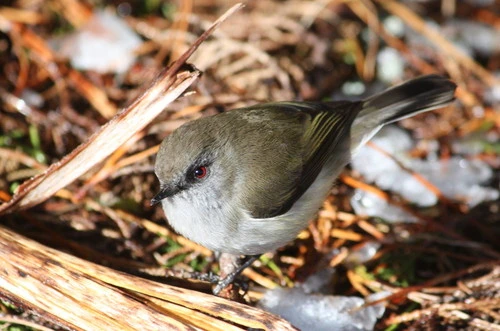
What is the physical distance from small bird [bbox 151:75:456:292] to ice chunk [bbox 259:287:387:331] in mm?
296

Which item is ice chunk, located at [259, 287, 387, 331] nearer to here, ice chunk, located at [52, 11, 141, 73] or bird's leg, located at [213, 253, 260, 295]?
bird's leg, located at [213, 253, 260, 295]

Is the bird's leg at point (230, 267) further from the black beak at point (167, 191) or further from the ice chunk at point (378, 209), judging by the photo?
the ice chunk at point (378, 209)

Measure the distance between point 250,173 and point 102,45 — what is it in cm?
217

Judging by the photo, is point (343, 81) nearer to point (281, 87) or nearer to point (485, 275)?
point (281, 87)

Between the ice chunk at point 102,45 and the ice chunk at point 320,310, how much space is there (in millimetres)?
2294

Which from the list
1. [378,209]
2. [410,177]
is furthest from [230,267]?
[410,177]

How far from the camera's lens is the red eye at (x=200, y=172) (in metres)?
2.97

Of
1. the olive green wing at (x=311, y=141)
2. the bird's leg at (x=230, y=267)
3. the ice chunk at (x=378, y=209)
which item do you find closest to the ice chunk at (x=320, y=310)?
the bird's leg at (x=230, y=267)

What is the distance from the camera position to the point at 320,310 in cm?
317

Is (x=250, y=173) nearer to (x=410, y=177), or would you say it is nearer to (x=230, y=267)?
(x=230, y=267)

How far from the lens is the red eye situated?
2.97 meters

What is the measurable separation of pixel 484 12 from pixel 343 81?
153 centimetres

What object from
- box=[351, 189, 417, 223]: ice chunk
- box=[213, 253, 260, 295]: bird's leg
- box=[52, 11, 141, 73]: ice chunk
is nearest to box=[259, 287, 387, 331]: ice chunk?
box=[213, 253, 260, 295]: bird's leg

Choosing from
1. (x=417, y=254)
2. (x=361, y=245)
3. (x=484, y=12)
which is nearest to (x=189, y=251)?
(x=361, y=245)
